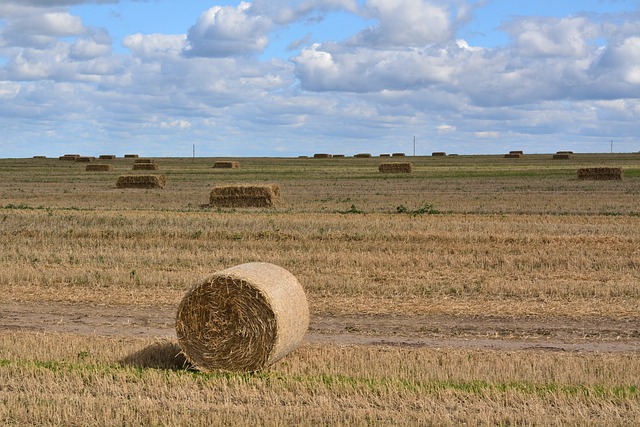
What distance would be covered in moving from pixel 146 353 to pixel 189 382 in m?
1.76

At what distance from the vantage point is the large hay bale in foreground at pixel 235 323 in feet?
37.0

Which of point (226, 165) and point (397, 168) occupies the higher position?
point (226, 165)

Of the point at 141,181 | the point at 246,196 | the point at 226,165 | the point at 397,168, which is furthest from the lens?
the point at 226,165

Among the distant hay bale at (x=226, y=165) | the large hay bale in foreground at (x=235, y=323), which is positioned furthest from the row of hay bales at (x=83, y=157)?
the large hay bale in foreground at (x=235, y=323)

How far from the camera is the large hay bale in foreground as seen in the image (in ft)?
37.0

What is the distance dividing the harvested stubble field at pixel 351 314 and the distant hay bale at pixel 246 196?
141 cm

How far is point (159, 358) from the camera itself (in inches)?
472

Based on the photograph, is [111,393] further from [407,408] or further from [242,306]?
[407,408]

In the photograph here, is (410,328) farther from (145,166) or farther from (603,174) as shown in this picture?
(145,166)

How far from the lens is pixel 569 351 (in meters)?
12.6

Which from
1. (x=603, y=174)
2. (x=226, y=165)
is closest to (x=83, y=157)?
(x=226, y=165)

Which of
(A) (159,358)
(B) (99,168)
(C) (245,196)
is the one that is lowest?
(A) (159,358)

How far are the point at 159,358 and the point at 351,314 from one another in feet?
13.8

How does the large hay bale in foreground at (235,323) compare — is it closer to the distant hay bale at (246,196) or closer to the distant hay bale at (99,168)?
the distant hay bale at (246,196)
